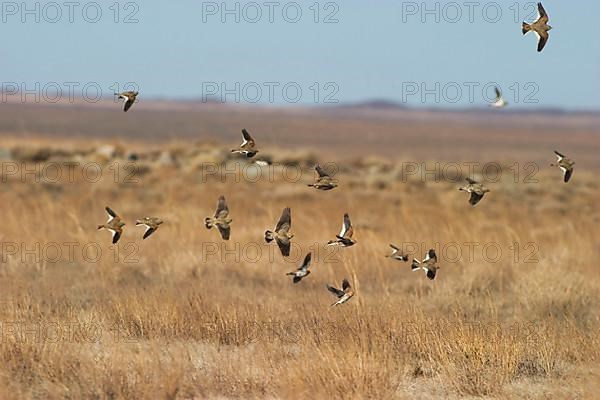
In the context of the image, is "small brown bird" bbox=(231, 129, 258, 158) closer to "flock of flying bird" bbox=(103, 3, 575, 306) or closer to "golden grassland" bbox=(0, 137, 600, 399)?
"flock of flying bird" bbox=(103, 3, 575, 306)

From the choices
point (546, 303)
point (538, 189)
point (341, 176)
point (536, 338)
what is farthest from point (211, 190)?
point (536, 338)

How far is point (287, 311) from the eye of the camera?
A: 9.28 metres

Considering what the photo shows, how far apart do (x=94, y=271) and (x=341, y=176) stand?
19.4 metres

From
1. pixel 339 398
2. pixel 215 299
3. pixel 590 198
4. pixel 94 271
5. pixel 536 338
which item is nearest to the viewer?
pixel 339 398

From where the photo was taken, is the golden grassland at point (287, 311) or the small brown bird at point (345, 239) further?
the small brown bird at point (345, 239)

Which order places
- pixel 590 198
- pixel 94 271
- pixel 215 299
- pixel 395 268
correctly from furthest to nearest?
pixel 590 198 < pixel 395 268 < pixel 94 271 < pixel 215 299

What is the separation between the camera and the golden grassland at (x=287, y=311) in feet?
22.7

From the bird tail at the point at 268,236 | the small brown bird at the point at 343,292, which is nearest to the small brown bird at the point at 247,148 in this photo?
the bird tail at the point at 268,236

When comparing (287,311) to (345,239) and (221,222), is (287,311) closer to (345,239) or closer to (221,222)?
(345,239)

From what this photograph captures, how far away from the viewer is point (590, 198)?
1155 inches

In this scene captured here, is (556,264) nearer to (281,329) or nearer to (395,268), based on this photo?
(395,268)

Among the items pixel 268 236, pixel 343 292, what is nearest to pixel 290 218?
pixel 268 236

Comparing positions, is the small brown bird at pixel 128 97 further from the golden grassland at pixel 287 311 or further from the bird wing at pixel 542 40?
the bird wing at pixel 542 40

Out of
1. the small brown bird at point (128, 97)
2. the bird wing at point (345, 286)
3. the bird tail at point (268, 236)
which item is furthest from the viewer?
the small brown bird at point (128, 97)
